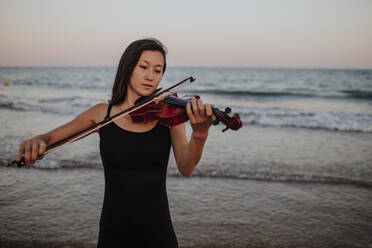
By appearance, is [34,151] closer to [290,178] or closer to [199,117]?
[199,117]

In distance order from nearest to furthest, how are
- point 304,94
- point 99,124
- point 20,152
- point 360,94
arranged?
point 20,152
point 99,124
point 360,94
point 304,94

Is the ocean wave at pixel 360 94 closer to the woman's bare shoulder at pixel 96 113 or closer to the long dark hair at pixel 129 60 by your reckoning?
the long dark hair at pixel 129 60

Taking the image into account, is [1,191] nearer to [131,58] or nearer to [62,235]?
[62,235]

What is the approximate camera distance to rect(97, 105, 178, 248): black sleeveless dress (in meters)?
1.65

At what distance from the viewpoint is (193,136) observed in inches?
60.1

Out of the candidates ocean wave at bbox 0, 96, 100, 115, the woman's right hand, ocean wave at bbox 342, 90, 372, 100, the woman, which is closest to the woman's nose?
the woman

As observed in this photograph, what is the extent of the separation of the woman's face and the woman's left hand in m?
0.35

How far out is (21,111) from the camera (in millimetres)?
11805

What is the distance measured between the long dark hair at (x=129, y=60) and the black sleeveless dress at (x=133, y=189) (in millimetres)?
249

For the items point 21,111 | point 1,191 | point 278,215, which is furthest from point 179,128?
point 21,111

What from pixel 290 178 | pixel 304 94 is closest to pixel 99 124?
pixel 290 178

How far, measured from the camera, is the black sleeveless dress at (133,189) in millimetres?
1654

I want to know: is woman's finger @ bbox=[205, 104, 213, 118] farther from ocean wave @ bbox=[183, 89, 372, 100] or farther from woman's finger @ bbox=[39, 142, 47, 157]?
ocean wave @ bbox=[183, 89, 372, 100]

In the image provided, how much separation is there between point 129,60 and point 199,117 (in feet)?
1.85
